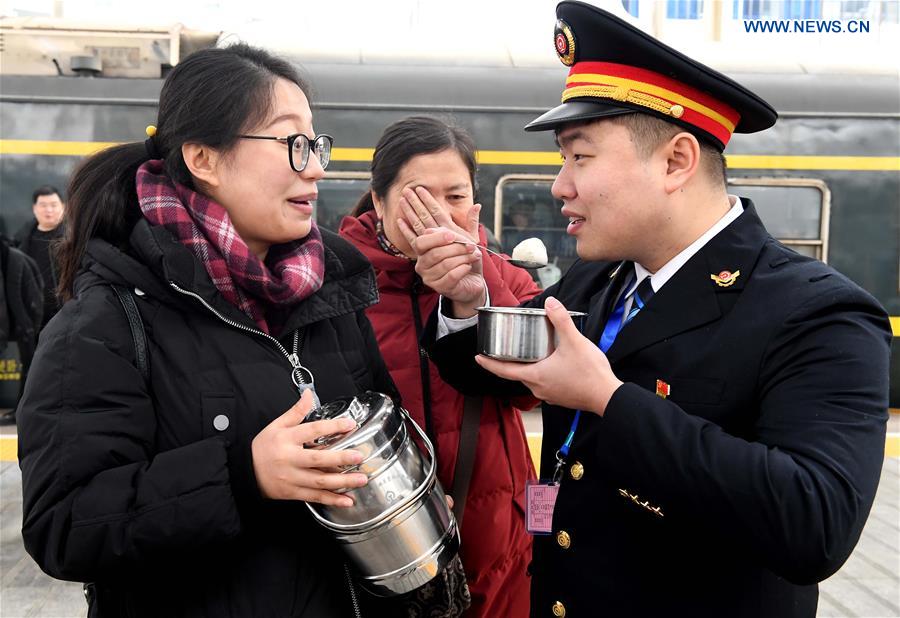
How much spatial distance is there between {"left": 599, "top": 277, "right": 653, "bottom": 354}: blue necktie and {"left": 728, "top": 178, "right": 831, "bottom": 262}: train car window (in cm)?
529

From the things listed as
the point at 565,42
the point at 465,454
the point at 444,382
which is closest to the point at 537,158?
the point at 444,382

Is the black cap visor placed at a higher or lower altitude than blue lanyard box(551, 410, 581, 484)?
higher

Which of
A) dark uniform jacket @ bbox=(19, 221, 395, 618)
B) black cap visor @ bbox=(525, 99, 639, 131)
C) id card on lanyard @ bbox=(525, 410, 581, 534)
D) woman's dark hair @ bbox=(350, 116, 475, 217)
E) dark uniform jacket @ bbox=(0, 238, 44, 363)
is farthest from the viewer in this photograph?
dark uniform jacket @ bbox=(0, 238, 44, 363)

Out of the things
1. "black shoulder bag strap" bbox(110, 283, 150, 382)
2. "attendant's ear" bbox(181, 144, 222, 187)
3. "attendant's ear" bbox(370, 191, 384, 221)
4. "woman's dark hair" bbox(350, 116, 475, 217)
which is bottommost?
"black shoulder bag strap" bbox(110, 283, 150, 382)

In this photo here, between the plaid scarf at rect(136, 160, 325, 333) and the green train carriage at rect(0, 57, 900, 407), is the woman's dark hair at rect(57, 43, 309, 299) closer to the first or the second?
the plaid scarf at rect(136, 160, 325, 333)

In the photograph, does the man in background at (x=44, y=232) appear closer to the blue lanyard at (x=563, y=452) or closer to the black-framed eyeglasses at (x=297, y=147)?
the black-framed eyeglasses at (x=297, y=147)

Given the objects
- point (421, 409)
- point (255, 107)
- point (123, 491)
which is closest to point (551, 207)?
point (421, 409)

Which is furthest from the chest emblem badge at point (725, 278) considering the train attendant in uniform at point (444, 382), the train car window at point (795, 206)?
the train car window at point (795, 206)

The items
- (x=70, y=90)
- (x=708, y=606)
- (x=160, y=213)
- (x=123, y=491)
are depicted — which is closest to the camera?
(x=123, y=491)

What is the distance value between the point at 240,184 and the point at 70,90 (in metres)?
5.65

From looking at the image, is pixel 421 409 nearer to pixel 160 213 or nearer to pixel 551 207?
pixel 160 213

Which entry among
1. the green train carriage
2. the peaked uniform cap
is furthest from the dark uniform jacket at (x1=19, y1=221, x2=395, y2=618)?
the green train carriage

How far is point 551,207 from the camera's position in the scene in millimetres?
6773

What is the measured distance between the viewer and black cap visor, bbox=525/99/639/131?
1750 mm
